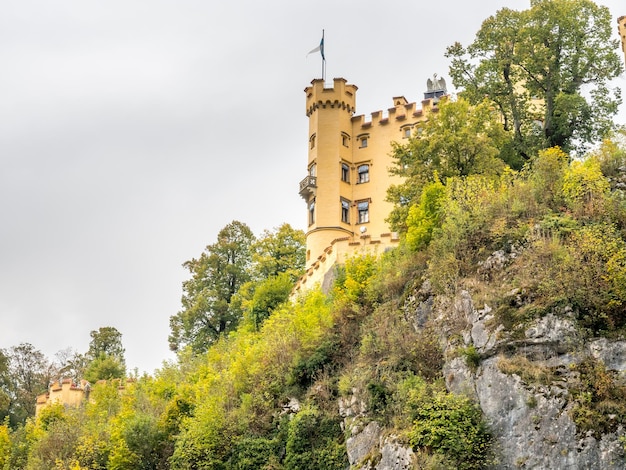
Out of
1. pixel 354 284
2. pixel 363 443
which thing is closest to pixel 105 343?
pixel 354 284

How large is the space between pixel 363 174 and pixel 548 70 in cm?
1228

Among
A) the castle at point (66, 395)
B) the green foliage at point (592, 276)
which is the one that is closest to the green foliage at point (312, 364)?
the green foliage at point (592, 276)

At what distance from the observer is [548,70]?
4128 centimetres

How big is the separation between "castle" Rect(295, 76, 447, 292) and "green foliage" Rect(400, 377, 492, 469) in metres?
21.4

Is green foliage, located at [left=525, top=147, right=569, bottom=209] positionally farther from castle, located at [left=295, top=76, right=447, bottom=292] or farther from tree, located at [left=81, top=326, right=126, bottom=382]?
tree, located at [left=81, top=326, right=126, bottom=382]

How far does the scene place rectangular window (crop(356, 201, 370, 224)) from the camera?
47812 millimetres

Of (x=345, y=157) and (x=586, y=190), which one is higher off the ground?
(x=345, y=157)

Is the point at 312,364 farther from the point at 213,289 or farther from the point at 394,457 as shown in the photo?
the point at 213,289

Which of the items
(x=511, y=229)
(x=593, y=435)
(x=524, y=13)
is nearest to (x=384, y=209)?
(x=524, y=13)

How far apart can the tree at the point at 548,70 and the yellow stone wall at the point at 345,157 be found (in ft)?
18.2

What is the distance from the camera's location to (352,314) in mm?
32406

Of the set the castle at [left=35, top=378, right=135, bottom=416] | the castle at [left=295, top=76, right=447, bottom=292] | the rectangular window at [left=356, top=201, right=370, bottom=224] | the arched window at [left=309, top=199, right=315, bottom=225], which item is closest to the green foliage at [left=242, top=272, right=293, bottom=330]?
the castle at [left=295, top=76, right=447, bottom=292]

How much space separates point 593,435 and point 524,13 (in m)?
25.6

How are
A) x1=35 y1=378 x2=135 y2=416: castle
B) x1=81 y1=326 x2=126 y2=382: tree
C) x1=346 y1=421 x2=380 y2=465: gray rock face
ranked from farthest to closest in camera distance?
x1=81 y1=326 x2=126 y2=382: tree < x1=35 y1=378 x2=135 y2=416: castle < x1=346 y1=421 x2=380 y2=465: gray rock face
